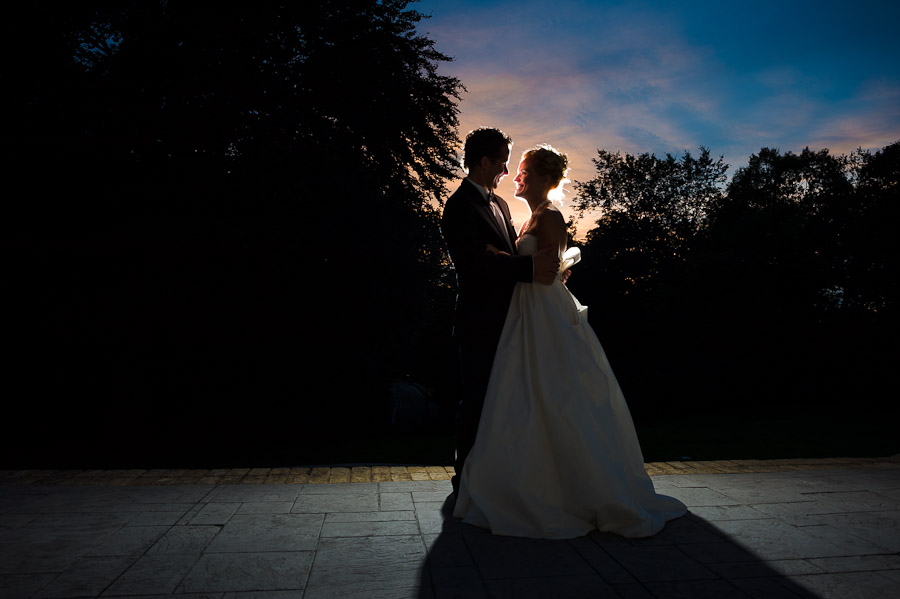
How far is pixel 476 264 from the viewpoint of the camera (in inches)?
167

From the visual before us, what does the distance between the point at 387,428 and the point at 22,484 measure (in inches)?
663

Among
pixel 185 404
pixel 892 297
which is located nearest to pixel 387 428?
pixel 185 404

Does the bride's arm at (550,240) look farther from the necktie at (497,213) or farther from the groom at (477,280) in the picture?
the necktie at (497,213)

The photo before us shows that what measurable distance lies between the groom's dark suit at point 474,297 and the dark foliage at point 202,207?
311 inches

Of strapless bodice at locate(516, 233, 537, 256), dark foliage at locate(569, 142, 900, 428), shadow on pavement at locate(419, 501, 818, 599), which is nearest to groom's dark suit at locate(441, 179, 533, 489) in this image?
strapless bodice at locate(516, 233, 537, 256)

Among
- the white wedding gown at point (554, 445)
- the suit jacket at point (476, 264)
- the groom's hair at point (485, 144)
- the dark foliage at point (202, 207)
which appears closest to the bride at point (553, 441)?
the white wedding gown at point (554, 445)

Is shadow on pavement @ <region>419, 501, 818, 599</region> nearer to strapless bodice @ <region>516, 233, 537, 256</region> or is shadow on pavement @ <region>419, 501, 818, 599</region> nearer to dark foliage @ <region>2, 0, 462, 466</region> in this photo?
strapless bodice @ <region>516, 233, 537, 256</region>

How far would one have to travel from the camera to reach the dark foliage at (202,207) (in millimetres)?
10867

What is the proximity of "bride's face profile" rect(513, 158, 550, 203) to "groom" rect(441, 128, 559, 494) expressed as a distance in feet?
0.83

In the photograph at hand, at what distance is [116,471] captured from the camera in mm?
5574

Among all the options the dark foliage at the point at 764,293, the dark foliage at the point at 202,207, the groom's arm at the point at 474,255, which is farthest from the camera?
the dark foliage at the point at 764,293

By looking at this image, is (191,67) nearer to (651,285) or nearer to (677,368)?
(677,368)

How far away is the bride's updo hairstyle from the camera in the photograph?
4391 millimetres

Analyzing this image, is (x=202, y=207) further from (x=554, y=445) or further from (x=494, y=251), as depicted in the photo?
(x=554, y=445)
